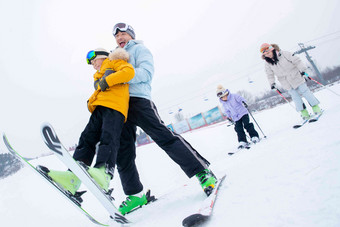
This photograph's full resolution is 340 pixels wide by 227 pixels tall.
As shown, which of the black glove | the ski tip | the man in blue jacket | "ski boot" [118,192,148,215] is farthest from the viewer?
"ski boot" [118,192,148,215]

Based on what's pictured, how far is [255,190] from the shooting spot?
47.1 inches

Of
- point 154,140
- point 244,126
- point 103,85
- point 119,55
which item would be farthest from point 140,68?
point 244,126

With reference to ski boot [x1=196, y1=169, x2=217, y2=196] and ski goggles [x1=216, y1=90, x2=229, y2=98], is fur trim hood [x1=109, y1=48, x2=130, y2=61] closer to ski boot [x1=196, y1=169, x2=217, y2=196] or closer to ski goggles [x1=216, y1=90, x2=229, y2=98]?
ski boot [x1=196, y1=169, x2=217, y2=196]

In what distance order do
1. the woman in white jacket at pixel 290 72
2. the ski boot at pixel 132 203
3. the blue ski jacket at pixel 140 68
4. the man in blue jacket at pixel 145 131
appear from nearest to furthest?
the man in blue jacket at pixel 145 131
the blue ski jacket at pixel 140 68
the ski boot at pixel 132 203
the woman in white jacket at pixel 290 72

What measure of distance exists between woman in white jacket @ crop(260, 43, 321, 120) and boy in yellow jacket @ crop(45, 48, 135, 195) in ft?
13.4

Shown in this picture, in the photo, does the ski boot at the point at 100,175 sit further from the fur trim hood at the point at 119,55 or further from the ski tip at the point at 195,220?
the fur trim hood at the point at 119,55

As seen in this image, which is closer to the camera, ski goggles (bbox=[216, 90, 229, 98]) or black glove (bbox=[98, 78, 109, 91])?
black glove (bbox=[98, 78, 109, 91])

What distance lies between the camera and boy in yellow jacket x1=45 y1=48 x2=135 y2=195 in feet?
5.09

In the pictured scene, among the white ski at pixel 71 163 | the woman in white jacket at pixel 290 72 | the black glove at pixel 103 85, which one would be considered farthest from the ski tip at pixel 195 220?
the woman in white jacket at pixel 290 72

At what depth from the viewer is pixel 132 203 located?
7.09 ft

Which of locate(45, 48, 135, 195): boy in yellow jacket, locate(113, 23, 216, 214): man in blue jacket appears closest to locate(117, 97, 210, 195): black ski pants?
locate(113, 23, 216, 214): man in blue jacket

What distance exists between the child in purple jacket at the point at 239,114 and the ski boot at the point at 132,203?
3473mm

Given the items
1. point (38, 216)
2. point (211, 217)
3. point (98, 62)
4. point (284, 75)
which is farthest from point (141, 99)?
point (38, 216)

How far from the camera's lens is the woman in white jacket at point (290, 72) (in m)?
4.46
